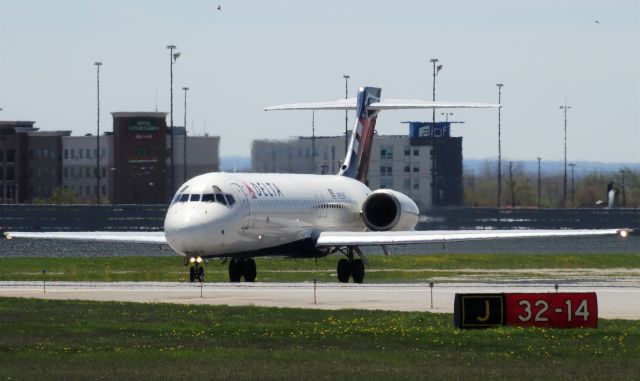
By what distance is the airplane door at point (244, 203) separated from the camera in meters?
54.0

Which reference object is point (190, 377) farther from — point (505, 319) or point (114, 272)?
point (114, 272)

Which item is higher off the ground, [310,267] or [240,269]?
[240,269]

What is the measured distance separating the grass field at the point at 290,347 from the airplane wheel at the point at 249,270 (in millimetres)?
18283

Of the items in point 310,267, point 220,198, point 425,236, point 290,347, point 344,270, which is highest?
point 220,198

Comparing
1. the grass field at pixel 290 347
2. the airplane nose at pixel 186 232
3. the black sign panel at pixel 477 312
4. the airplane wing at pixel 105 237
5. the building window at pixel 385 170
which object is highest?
the building window at pixel 385 170

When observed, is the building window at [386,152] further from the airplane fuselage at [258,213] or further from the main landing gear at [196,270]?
the main landing gear at [196,270]

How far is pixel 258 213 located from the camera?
55.0 meters

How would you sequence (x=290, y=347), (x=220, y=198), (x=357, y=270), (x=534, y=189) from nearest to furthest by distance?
(x=290, y=347) < (x=220, y=198) < (x=357, y=270) < (x=534, y=189)

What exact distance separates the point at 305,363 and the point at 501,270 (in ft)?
136

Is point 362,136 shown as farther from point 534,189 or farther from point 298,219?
point 534,189

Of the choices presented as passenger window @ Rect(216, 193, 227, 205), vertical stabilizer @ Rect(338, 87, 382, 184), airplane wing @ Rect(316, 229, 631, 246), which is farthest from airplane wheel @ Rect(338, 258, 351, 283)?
vertical stabilizer @ Rect(338, 87, 382, 184)

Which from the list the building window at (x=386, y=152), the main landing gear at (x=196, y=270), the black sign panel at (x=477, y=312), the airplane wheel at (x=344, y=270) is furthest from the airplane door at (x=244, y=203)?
the building window at (x=386, y=152)

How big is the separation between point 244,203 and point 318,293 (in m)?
8.07

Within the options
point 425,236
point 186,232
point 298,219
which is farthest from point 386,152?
point 186,232
